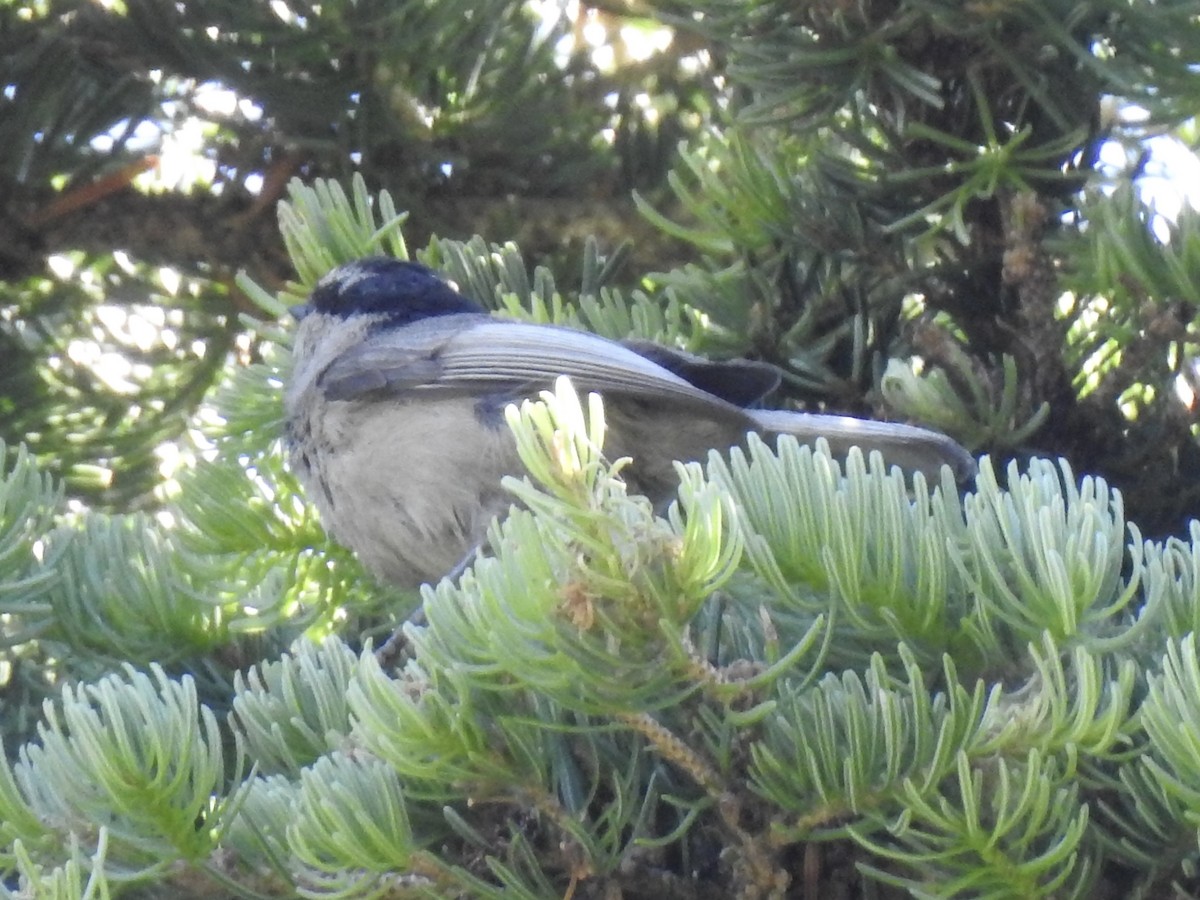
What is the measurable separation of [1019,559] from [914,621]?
0.06m

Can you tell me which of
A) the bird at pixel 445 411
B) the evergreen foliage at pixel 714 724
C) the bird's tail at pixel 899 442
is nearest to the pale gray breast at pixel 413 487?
the bird at pixel 445 411

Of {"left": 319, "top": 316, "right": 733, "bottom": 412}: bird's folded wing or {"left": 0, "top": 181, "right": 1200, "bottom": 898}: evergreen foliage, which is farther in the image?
{"left": 319, "top": 316, "right": 733, "bottom": 412}: bird's folded wing

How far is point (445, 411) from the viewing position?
1.43 m

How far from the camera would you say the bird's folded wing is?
4.09 feet

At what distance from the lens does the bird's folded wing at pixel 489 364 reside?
125cm

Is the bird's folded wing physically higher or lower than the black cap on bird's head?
lower

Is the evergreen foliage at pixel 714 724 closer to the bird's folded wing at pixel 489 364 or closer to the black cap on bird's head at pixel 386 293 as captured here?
the bird's folded wing at pixel 489 364

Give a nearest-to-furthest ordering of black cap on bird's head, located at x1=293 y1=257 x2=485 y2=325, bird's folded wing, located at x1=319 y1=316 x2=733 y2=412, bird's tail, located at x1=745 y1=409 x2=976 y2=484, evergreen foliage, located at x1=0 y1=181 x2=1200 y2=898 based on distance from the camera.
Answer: evergreen foliage, located at x1=0 y1=181 x2=1200 y2=898 < bird's tail, located at x1=745 y1=409 x2=976 y2=484 < bird's folded wing, located at x1=319 y1=316 x2=733 y2=412 < black cap on bird's head, located at x1=293 y1=257 x2=485 y2=325

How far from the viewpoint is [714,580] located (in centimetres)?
67

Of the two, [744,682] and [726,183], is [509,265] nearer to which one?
[726,183]

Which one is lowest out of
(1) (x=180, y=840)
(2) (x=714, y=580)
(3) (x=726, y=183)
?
(1) (x=180, y=840)

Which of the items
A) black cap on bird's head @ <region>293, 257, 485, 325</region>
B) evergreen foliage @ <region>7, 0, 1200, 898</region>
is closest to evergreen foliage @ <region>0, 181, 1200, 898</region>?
evergreen foliage @ <region>7, 0, 1200, 898</region>

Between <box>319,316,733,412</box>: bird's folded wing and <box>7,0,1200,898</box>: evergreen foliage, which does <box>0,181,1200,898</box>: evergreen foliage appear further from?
<box>319,316,733,412</box>: bird's folded wing

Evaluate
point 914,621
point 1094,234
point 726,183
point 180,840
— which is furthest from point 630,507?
point 726,183
